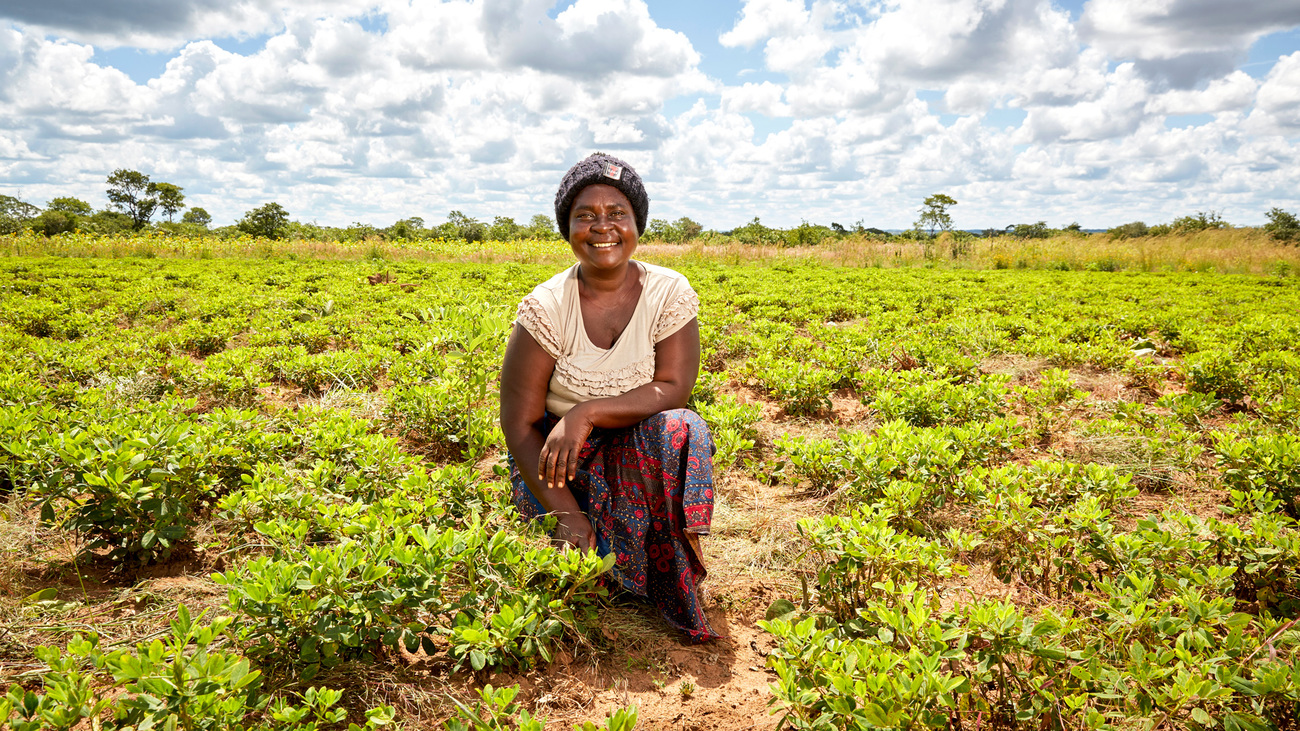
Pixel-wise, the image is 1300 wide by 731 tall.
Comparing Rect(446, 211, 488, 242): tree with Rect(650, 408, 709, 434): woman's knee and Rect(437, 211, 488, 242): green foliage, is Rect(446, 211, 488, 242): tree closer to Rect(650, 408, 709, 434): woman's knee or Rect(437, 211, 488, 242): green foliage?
Rect(437, 211, 488, 242): green foliage

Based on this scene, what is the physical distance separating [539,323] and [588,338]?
0.24 metres

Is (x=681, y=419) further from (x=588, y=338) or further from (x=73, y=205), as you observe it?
(x=73, y=205)

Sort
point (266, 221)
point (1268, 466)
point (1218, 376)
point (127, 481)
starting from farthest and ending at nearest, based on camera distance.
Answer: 1. point (266, 221)
2. point (1218, 376)
3. point (1268, 466)
4. point (127, 481)

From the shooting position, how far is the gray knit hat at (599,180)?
2.56m

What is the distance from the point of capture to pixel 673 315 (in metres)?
2.70

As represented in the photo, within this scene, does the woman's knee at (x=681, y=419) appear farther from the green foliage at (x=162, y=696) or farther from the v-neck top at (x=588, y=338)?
the green foliage at (x=162, y=696)

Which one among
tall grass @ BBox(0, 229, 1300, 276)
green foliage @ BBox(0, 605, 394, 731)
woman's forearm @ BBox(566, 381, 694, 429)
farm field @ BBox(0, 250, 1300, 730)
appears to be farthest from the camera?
tall grass @ BBox(0, 229, 1300, 276)

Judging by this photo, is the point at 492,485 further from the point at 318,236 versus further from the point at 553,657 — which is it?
the point at 318,236

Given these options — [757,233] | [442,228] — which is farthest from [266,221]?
[757,233]

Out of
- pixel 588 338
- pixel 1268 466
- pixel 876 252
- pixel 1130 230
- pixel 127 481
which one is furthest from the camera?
pixel 1130 230

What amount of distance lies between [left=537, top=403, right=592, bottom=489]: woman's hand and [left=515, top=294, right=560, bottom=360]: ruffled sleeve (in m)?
0.32

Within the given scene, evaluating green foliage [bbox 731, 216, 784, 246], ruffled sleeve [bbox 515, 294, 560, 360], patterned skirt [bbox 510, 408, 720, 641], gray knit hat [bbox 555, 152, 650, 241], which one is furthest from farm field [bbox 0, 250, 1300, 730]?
green foliage [bbox 731, 216, 784, 246]

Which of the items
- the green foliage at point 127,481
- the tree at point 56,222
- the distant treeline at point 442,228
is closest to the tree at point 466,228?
the distant treeline at point 442,228

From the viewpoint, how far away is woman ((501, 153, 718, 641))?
2.45 m
